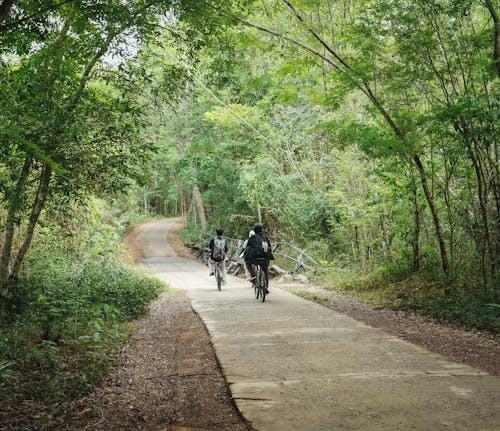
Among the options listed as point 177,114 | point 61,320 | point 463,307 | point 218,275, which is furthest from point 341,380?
point 218,275

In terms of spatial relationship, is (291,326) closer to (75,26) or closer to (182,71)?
(182,71)

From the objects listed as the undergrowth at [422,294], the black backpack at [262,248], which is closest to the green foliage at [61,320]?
the black backpack at [262,248]

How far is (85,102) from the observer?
727 centimetres

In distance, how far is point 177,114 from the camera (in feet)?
29.7

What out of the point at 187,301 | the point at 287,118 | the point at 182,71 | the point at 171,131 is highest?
the point at 171,131

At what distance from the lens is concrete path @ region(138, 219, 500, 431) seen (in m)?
3.51

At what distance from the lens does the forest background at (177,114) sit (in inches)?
239

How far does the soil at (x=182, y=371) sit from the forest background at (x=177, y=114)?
346 mm

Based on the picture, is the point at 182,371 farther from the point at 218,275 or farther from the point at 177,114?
the point at 218,275

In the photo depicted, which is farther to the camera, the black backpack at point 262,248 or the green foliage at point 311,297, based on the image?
the green foliage at point 311,297

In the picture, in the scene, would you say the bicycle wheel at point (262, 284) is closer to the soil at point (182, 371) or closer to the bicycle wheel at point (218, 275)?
the soil at point (182, 371)

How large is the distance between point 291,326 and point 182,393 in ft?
10.3

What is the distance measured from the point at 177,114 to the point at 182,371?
5.49 meters

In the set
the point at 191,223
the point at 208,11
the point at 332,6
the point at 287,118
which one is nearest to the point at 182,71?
the point at 208,11
